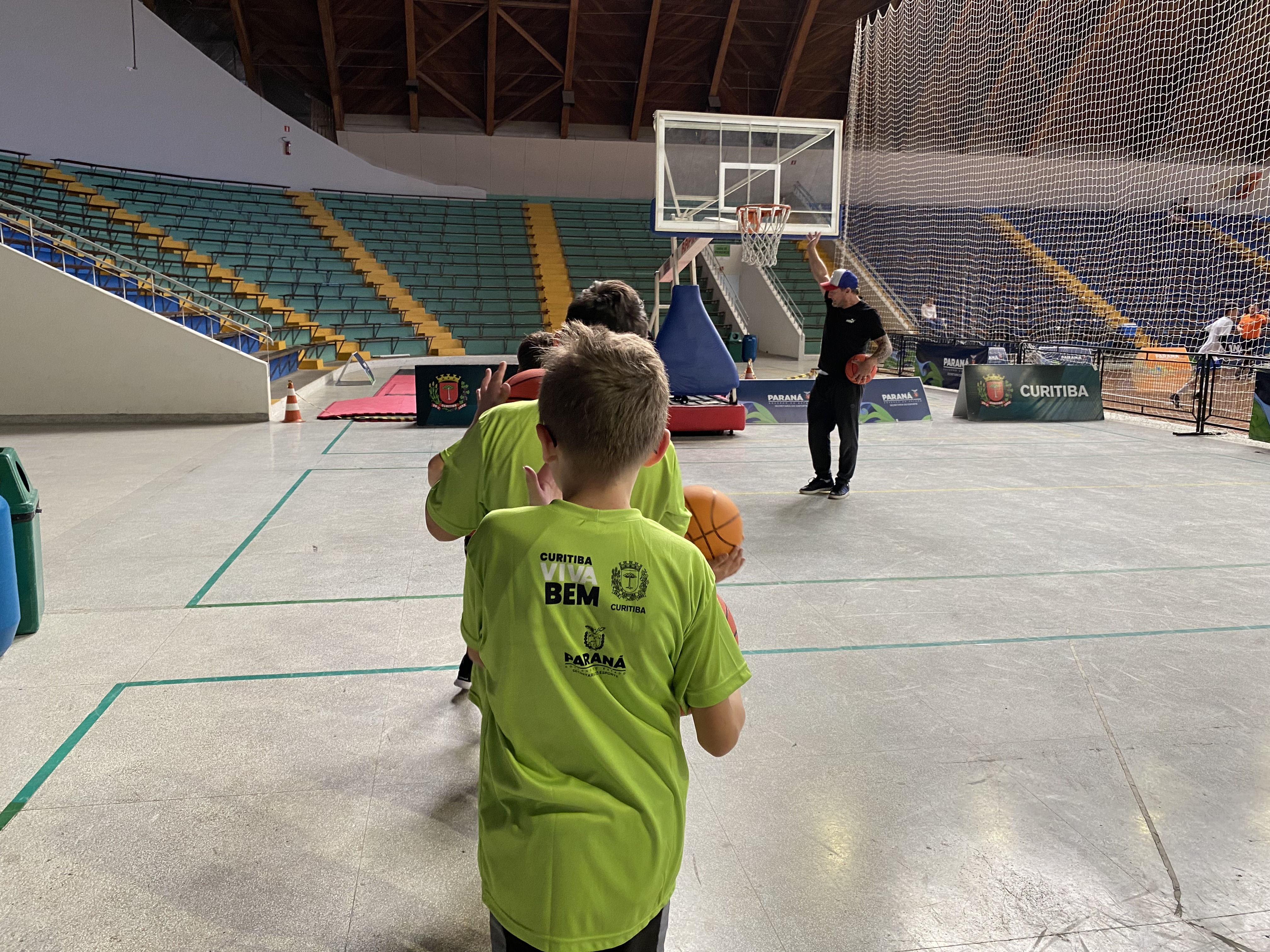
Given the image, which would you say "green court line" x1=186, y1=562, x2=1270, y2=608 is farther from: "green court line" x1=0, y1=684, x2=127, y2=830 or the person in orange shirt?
the person in orange shirt

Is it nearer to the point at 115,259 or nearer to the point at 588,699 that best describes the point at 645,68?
the point at 115,259

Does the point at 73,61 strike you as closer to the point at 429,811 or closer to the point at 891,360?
the point at 891,360

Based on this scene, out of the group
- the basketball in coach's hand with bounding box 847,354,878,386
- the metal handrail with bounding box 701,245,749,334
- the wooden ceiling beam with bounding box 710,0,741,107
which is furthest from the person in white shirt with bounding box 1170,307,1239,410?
the wooden ceiling beam with bounding box 710,0,741,107

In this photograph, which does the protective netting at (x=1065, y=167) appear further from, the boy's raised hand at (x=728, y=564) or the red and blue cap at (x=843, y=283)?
the boy's raised hand at (x=728, y=564)

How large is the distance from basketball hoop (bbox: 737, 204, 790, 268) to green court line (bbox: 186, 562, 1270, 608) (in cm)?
870

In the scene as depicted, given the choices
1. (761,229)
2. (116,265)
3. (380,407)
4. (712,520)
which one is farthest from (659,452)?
(116,265)

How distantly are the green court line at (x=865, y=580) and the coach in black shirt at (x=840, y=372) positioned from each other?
6.99 feet

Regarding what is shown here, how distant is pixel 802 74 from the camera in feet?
85.8

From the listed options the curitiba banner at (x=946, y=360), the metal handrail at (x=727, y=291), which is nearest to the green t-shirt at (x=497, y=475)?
the curitiba banner at (x=946, y=360)

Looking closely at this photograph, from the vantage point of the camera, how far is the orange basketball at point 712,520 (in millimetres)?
2648

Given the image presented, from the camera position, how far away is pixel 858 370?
275 inches

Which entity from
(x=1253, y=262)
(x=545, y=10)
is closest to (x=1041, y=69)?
(x=1253, y=262)

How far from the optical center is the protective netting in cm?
1912

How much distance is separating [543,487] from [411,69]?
2562cm
